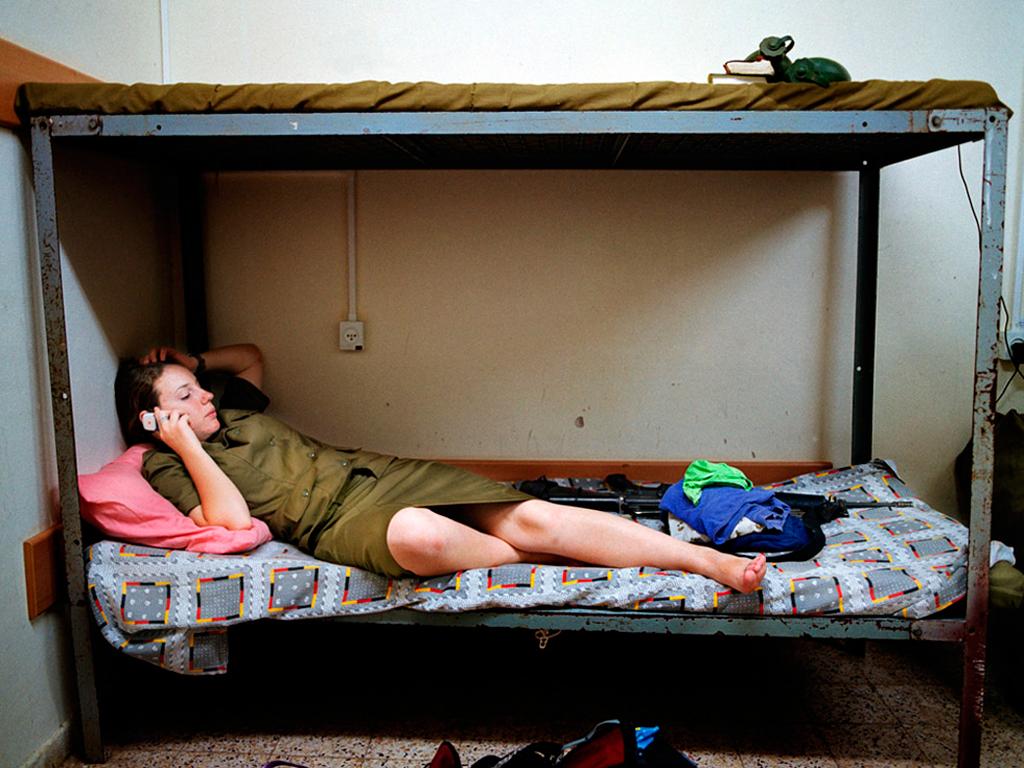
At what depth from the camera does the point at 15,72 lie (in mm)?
1520

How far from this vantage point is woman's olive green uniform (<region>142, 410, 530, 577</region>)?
5.45 ft

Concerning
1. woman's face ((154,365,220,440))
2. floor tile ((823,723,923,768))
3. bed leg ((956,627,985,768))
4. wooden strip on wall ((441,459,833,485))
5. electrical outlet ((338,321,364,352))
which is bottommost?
floor tile ((823,723,923,768))

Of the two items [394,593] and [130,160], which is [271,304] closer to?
[130,160]

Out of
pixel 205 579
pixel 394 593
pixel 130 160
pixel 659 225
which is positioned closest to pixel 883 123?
pixel 659 225

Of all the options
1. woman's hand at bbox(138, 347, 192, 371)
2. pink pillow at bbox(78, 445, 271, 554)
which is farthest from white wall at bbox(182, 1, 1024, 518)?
pink pillow at bbox(78, 445, 271, 554)

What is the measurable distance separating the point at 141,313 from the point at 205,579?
819mm

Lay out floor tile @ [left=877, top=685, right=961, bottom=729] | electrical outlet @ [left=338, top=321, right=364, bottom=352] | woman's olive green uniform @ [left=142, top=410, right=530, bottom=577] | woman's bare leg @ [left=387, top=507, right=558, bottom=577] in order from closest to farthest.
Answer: woman's bare leg @ [left=387, top=507, right=558, bottom=577] < woman's olive green uniform @ [left=142, top=410, right=530, bottom=577] < floor tile @ [left=877, top=685, right=961, bottom=729] < electrical outlet @ [left=338, top=321, right=364, bottom=352]

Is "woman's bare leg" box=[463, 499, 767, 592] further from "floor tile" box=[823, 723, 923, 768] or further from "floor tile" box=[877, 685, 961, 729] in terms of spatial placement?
"floor tile" box=[877, 685, 961, 729]

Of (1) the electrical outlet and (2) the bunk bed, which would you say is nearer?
(2) the bunk bed

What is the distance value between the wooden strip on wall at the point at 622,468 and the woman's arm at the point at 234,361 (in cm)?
58

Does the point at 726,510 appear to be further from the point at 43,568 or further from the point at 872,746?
the point at 43,568

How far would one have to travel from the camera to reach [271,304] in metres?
2.32

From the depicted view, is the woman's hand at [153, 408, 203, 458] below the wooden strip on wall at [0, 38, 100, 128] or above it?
Result: below

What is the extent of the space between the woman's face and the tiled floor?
0.59 metres
